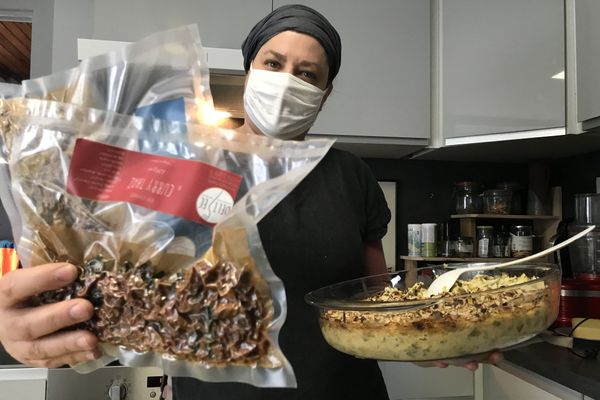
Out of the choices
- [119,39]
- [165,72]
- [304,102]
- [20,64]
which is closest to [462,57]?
[304,102]

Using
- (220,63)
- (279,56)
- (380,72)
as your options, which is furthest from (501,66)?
(279,56)

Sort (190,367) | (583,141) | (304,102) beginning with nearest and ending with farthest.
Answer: (190,367)
(304,102)
(583,141)

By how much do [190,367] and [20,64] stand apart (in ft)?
6.74

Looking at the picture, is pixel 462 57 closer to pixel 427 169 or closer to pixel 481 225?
pixel 427 169

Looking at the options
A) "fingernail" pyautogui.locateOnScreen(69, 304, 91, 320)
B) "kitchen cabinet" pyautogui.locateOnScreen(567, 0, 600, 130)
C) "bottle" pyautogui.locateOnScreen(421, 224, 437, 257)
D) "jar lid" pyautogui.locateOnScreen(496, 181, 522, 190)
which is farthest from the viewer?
"jar lid" pyautogui.locateOnScreen(496, 181, 522, 190)

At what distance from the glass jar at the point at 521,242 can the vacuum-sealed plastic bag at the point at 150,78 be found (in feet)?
5.68

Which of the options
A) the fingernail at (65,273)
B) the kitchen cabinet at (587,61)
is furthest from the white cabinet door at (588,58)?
the fingernail at (65,273)

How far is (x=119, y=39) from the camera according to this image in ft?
4.65

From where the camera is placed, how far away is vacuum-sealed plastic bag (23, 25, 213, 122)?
0.40m

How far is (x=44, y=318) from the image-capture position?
1.19 feet

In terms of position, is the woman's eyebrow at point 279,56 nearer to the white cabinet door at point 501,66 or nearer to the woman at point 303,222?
the woman at point 303,222

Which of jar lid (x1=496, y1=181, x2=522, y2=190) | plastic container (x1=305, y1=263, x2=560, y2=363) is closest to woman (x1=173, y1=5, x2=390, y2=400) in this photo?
plastic container (x1=305, y1=263, x2=560, y2=363)

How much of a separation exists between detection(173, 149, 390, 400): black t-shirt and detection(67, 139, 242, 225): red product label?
360mm

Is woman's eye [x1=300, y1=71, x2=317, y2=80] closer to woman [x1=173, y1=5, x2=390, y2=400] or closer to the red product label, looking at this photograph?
woman [x1=173, y1=5, x2=390, y2=400]
